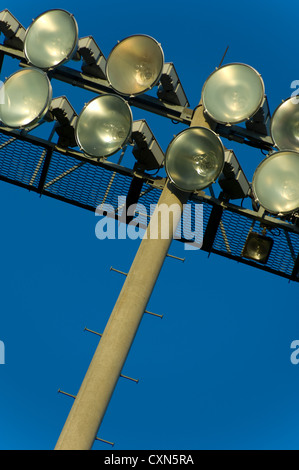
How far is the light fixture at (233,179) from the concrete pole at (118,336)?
22.6 inches

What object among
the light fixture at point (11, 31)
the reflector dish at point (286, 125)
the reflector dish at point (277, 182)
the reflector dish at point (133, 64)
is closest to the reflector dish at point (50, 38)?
the light fixture at point (11, 31)

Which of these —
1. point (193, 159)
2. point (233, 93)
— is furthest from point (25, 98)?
point (233, 93)

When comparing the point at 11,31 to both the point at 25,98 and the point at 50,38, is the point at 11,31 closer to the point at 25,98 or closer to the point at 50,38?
the point at 50,38

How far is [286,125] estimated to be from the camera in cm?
1251

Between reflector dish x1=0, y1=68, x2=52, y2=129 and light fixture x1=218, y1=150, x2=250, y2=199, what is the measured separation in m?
2.49

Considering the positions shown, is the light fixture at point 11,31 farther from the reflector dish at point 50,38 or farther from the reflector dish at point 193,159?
the reflector dish at point 193,159

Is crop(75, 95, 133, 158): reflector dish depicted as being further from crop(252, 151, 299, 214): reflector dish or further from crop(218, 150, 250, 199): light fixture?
crop(252, 151, 299, 214): reflector dish

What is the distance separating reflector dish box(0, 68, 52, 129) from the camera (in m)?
12.8

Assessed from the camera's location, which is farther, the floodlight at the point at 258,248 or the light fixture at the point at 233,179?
the floodlight at the point at 258,248

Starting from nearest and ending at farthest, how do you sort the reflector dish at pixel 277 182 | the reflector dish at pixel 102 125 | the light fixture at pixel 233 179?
1. the reflector dish at pixel 277 182
2. the light fixture at pixel 233 179
3. the reflector dish at pixel 102 125

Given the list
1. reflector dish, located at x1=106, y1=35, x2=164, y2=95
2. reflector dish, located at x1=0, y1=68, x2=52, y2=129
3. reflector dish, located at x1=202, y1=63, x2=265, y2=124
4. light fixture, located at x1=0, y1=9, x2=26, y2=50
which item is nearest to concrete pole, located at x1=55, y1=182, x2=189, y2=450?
reflector dish, located at x1=202, y1=63, x2=265, y2=124

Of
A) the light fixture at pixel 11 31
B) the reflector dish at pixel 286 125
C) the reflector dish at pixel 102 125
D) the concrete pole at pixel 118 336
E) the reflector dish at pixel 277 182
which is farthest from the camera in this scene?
the light fixture at pixel 11 31

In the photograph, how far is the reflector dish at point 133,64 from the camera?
1281cm

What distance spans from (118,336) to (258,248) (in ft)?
8.08
